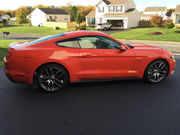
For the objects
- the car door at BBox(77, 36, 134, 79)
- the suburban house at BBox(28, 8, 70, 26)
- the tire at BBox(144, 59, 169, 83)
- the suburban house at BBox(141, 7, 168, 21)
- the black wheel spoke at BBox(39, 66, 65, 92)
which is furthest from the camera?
the suburban house at BBox(141, 7, 168, 21)

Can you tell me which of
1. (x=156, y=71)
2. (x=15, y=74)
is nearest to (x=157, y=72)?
(x=156, y=71)

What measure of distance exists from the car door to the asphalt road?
46 cm

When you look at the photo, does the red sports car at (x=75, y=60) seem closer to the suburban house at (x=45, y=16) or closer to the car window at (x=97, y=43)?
the car window at (x=97, y=43)

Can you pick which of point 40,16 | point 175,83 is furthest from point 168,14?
point 175,83

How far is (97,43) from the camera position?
4859mm

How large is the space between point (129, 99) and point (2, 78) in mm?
4260

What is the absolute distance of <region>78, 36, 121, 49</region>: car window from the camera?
4.75 meters

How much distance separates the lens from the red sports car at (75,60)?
442 centimetres

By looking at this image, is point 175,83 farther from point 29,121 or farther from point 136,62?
point 29,121

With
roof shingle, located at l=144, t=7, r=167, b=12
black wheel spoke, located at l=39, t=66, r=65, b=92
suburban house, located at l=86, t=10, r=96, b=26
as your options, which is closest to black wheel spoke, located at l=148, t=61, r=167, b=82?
black wheel spoke, located at l=39, t=66, r=65, b=92

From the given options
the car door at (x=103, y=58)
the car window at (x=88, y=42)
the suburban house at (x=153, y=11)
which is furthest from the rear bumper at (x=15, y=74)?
the suburban house at (x=153, y=11)

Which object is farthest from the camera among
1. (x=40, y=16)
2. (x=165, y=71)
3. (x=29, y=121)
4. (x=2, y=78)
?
(x=40, y=16)

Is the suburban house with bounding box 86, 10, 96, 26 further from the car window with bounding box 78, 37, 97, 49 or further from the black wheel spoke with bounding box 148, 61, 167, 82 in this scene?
the car window with bounding box 78, 37, 97, 49

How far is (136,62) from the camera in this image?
5023mm
